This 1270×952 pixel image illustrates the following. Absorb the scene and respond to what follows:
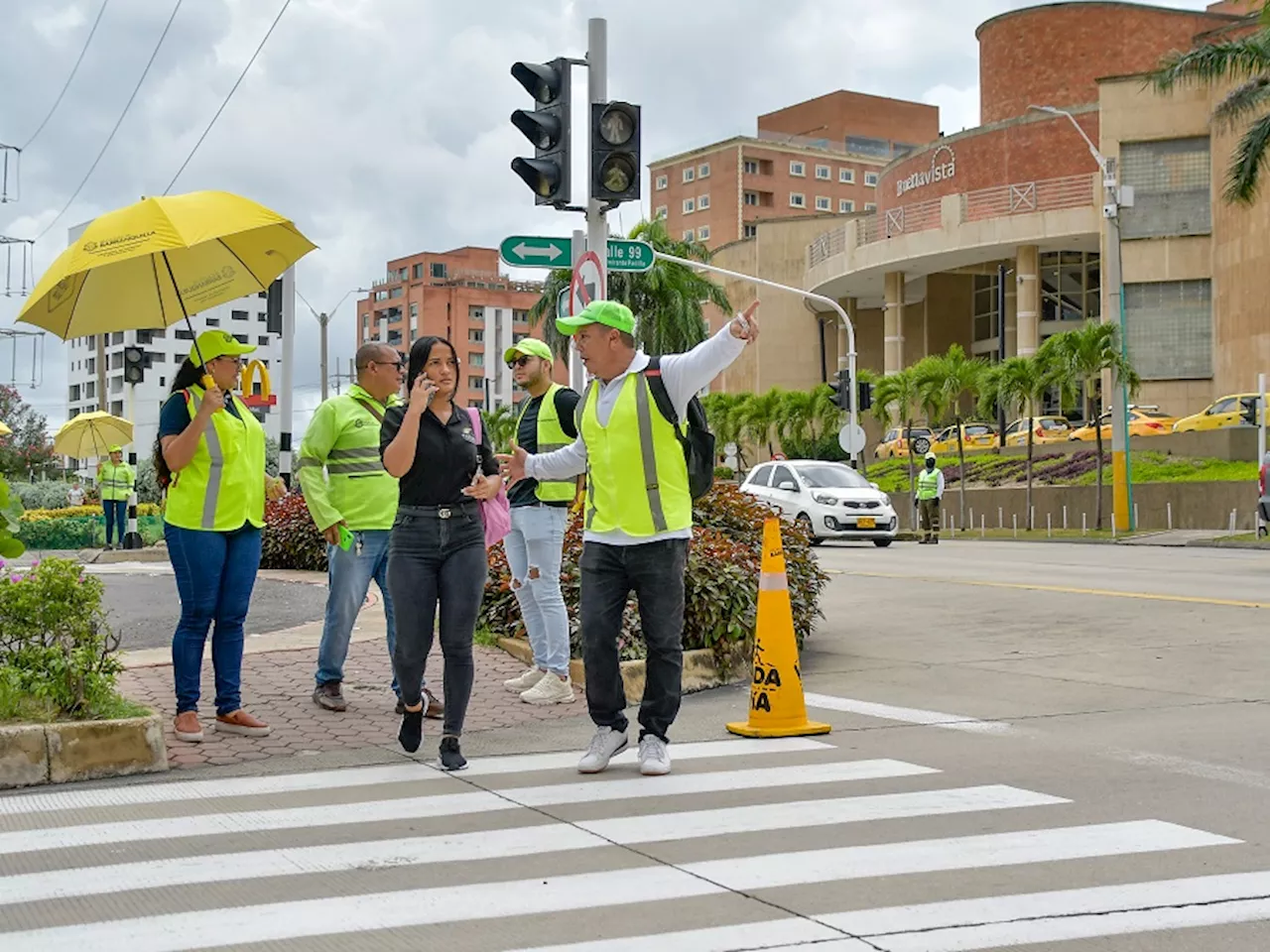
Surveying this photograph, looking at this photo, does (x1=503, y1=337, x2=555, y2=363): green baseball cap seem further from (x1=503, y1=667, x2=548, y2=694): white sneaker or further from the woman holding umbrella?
(x1=503, y1=667, x2=548, y2=694): white sneaker

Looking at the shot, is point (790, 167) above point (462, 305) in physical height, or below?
above

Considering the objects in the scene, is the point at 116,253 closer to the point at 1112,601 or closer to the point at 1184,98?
the point at 1112,601

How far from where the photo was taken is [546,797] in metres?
6.18

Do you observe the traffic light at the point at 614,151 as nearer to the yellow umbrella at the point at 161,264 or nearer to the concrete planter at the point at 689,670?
the yellow umbrella at the point at 161,264

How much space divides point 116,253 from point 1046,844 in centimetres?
498

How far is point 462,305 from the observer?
465 ft

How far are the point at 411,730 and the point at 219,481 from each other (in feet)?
5.12

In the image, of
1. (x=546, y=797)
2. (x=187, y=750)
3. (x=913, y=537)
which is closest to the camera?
(x=546, y=797)

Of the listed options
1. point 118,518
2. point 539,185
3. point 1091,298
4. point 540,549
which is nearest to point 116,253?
point 540,549

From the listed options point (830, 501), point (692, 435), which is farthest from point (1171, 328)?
point (692, 435)

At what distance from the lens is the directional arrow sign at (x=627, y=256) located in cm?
1165

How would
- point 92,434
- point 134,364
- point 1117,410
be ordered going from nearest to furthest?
point 134,364 < point 92,434 < point 1117,410

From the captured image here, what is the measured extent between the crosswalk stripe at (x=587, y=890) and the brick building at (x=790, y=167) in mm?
103232

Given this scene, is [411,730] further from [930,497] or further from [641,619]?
[930,497]
